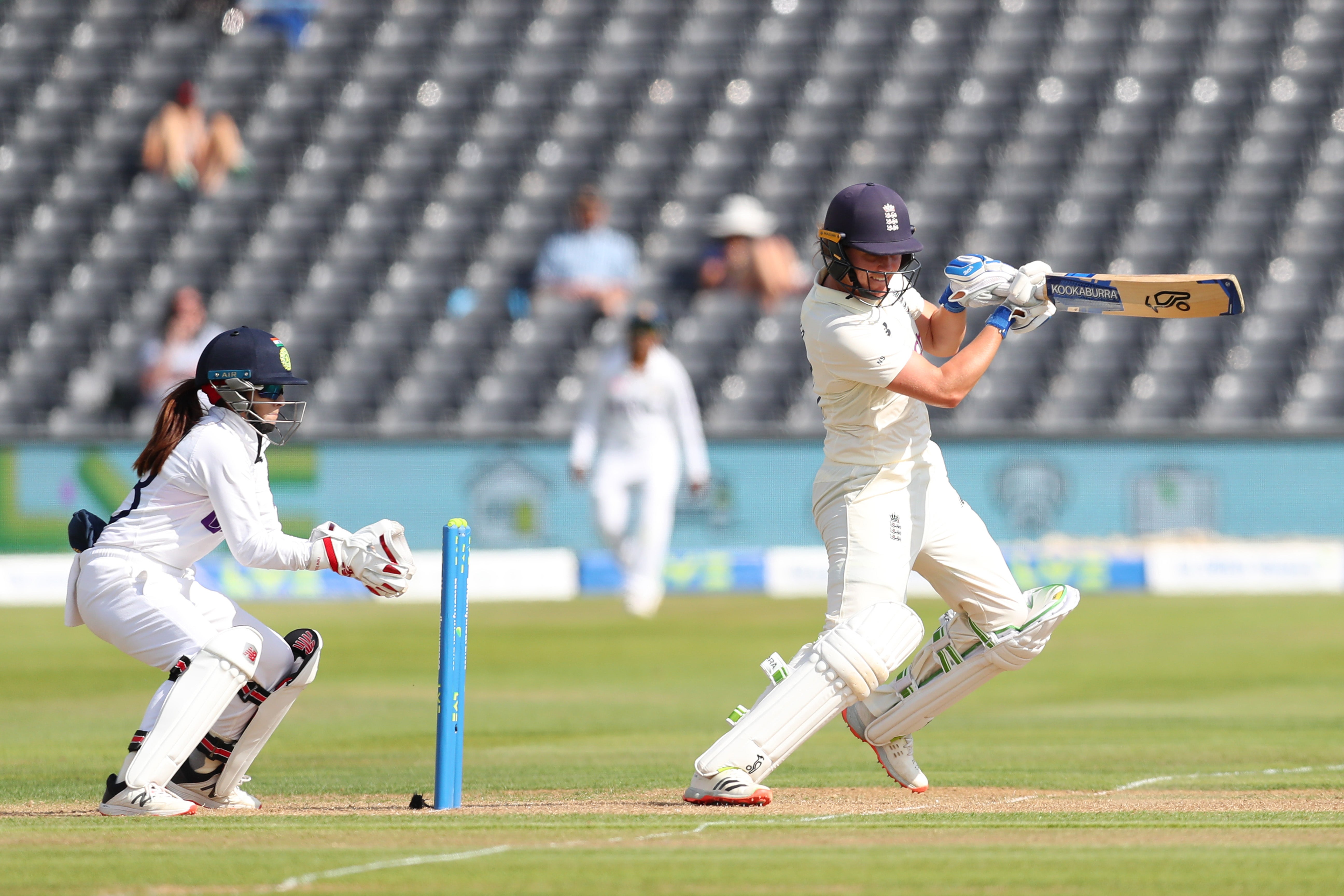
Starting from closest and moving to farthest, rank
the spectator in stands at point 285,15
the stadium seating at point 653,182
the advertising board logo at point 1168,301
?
the advertising board logo at point 1168,301
the stadium seating at point 653,182
the spectator in stands at point 285,15

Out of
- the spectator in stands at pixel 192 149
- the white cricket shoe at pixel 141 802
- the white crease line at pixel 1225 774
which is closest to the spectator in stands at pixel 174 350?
the spectator in stands at pixel 192 149

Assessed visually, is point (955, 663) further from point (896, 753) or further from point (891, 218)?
point (891, 218)

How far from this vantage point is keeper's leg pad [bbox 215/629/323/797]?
630cm

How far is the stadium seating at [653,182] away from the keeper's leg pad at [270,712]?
11.8 m

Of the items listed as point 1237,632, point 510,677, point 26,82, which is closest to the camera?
point 510,677

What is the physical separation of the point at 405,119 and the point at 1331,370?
10913mm

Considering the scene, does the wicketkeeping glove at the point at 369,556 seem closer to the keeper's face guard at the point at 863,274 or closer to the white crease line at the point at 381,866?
the white crease line at the point at 381,866

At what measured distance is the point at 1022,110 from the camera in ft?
70.2

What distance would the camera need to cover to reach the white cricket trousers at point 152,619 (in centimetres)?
614

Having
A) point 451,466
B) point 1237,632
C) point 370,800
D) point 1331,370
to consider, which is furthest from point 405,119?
point 370,800

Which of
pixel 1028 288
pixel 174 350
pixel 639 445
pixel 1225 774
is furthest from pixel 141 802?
pixel 174 350

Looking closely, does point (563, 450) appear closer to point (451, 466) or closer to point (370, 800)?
point (451, 466)

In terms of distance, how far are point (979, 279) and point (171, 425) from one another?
276cm

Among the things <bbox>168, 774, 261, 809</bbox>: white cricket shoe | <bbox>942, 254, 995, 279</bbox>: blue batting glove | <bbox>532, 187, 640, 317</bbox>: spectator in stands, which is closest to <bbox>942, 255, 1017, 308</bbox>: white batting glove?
<bbox>942, 254, 995, 279</bbox>: blue batting glove
